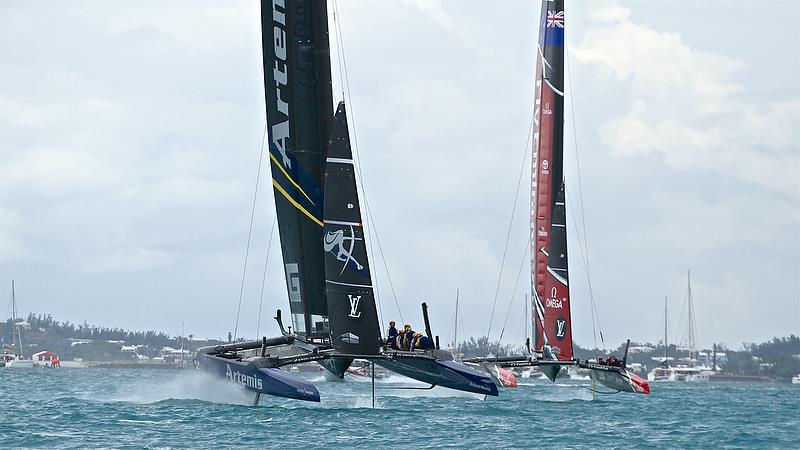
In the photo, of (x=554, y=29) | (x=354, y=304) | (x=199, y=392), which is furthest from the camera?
(x=554, y=29)

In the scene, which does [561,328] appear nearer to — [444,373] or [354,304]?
[444,373]

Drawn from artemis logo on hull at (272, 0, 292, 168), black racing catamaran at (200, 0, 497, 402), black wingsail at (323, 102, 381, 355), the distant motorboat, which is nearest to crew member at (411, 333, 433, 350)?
black racing catamaran at (200, 0, 497, 402)

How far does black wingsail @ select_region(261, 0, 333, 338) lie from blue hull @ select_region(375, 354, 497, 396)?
241 centimetres

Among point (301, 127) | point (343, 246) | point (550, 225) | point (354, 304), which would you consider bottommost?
point (354, 304)

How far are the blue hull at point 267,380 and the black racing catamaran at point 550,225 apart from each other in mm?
12144

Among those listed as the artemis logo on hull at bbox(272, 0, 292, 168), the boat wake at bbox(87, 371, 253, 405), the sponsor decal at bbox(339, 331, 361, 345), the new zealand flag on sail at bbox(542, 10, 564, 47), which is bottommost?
the boat wake at bbox(87, 371, 253, 405)

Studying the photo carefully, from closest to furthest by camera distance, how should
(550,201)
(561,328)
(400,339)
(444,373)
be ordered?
(444,373) → (400,339) → (561,328) → (550,201)

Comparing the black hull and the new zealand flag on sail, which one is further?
the new zealand flag on sail

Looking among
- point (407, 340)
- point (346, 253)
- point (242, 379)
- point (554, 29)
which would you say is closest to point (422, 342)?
point (407, 340)

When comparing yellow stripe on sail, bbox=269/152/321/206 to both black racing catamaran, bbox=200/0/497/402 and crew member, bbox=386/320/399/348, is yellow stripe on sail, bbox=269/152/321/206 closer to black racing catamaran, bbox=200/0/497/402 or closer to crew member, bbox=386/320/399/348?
black racing catamaran, bbox=200/0/497/402

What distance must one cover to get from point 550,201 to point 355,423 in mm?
16285

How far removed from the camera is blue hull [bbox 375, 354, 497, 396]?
25859mm

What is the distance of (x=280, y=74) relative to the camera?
28.3 metres

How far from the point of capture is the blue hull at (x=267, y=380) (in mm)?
23831
